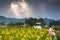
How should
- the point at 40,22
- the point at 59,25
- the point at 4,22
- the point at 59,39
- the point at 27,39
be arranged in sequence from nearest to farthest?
the point at 27,39, the point at 59,39, the point at 4,22, the point at 59,25, the point at 40,22

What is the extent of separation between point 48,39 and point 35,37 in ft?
1.77

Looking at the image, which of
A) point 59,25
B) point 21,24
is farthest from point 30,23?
point 59,25

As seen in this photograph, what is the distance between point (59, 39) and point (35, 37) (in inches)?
57.9

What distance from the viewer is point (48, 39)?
7781 millimetres

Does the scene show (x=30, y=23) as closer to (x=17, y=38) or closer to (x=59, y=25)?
(x=59, y=25)

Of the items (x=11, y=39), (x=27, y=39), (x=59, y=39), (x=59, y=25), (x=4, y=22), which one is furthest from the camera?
(x=59, y=25)

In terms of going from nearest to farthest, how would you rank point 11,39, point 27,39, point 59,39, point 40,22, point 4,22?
point 11,39, point 27,39, point 59,39, point 4,22, point 40,22

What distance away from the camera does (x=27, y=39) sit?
25.8 feet

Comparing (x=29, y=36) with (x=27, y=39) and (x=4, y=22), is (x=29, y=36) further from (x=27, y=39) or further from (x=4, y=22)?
(x=4, y=22)

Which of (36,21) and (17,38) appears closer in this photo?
(17,38)

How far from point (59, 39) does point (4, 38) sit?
2298mm

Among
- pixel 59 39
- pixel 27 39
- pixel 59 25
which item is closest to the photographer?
pixel 27 39

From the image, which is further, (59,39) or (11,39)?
(59,39)

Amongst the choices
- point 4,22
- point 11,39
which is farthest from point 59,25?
point 11,39
